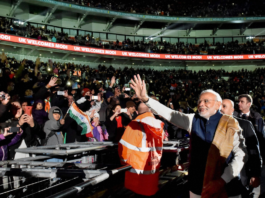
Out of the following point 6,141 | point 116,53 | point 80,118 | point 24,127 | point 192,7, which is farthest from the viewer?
point 192,7

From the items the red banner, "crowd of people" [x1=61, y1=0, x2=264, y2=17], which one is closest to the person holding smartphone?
the red banner

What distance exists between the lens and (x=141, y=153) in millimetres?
3285

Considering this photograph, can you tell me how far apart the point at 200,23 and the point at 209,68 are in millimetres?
5823

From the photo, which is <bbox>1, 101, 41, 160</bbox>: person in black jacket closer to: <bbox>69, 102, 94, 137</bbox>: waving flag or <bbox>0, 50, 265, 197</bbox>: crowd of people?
<bbox>0, 50, 265, 197</bbox>: crowd of people

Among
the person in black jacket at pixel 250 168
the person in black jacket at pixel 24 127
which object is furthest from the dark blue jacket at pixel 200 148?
the person in black jacket at pixel 24 127

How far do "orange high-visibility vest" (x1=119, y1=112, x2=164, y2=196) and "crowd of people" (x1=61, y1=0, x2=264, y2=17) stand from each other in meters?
25.5

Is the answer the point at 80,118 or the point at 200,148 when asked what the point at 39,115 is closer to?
the point at 80,118

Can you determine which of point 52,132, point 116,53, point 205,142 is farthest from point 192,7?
point 205,142

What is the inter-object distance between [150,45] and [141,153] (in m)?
25.7

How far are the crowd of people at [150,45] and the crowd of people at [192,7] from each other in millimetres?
3425

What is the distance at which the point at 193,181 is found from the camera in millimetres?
2666

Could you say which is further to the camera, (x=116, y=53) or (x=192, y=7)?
(x=192, y=7)

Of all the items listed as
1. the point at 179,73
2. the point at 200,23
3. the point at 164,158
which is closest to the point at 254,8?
the point at 200,23

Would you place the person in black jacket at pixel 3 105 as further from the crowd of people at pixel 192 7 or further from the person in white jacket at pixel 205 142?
the crowd of people at pixel 192 7
